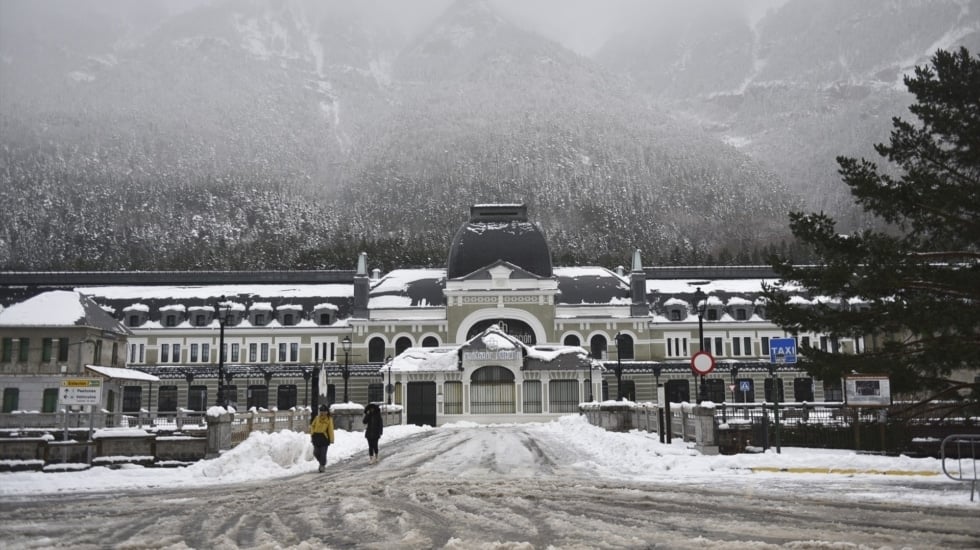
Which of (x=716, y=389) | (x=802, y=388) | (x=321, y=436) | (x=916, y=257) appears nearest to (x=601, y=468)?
(x=321, y=436)

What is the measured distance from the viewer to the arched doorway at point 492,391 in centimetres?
6078

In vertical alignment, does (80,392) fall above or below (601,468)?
above

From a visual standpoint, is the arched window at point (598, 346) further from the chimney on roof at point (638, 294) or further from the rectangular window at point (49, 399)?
the rectangular window at point (49, 399)

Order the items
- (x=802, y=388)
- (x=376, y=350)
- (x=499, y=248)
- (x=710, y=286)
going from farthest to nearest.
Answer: (x=710, y=286)
(x=499, y=248)
(x=376, y=350)
(x=802, y=388)

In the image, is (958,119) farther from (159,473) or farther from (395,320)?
(395,320)

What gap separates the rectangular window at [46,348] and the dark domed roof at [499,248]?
34.9 m

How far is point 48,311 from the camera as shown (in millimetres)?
50562

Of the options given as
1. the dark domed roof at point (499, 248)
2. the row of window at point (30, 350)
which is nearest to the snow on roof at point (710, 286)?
the dark domed roof at point (499, 248)

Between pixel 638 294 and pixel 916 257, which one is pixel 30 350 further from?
pixel 638 294

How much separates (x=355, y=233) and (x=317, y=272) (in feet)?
207

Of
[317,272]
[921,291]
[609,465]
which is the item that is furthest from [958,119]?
[317,272]

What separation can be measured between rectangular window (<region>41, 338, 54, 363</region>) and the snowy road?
3766 cm

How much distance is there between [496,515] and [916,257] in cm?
1435

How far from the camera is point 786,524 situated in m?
11.3
